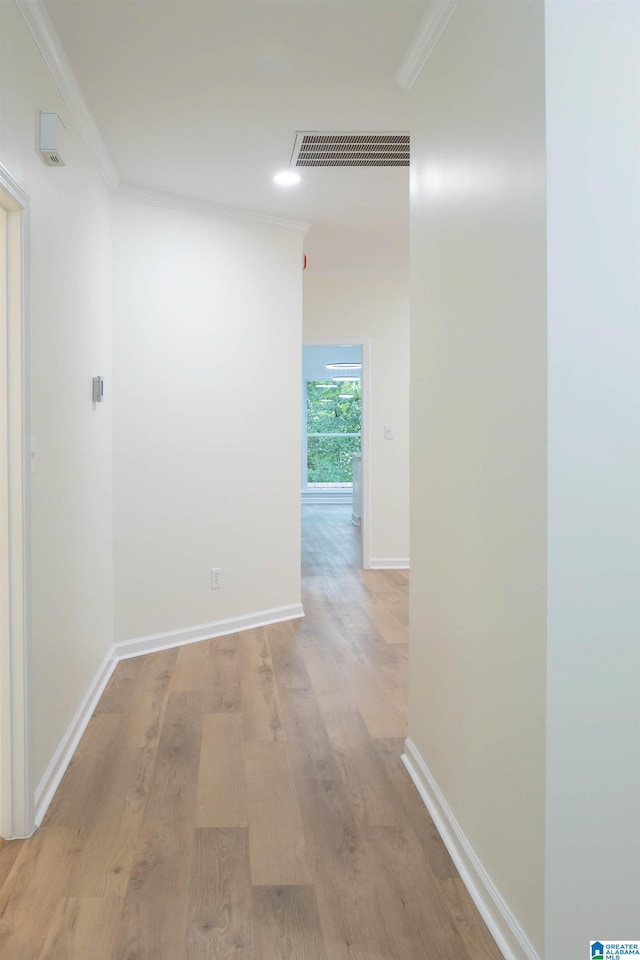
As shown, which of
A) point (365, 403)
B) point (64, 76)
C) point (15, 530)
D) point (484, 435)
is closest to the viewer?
point (484, 435)

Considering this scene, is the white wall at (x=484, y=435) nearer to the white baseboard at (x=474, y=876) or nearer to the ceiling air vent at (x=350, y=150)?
the white baseboard at (x=474, y=876)

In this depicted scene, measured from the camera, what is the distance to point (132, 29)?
256 cm

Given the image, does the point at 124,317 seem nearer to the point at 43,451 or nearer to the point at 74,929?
the point at 43,451

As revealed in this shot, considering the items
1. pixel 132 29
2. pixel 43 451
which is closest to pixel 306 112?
pixel 132 29

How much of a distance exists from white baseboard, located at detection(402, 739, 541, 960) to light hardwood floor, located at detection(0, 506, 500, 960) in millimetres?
27

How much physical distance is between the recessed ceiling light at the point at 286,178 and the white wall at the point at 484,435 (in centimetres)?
137

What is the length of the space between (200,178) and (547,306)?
3.04 meters

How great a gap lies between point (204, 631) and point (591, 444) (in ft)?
11.4

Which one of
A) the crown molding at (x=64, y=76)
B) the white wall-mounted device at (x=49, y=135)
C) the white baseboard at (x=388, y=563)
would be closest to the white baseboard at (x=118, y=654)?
the white baseboard at (x=388, y=563)

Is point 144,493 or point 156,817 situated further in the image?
point 144,493

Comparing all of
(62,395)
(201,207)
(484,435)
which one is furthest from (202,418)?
(484,435)

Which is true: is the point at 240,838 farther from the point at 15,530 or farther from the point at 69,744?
the point at 15,530

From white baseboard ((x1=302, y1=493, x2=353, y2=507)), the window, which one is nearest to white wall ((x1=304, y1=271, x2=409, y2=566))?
white baseboard ((x1=302, y1=493, x2=353, y2=507))

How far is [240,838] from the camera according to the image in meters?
2.29
